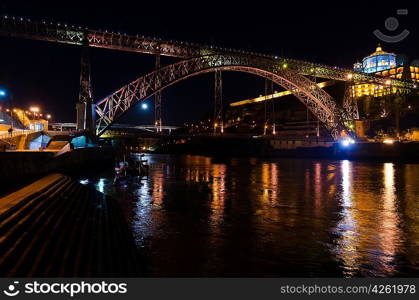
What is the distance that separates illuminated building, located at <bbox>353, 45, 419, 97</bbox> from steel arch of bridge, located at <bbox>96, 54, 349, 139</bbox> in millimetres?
59701

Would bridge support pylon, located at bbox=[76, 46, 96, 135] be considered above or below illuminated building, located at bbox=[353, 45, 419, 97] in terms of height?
below

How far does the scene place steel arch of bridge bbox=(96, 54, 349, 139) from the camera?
39.2 meters

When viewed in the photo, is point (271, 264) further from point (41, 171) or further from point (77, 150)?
point (77, 150)

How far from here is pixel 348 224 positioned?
12.3 metres

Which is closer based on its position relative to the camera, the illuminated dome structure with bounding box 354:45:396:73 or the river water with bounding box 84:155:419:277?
the river water with bounding box 84:155:419:277

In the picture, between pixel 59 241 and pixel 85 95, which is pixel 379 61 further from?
pixel 59 241

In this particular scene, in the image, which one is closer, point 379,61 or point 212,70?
point 212,70

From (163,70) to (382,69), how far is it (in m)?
115

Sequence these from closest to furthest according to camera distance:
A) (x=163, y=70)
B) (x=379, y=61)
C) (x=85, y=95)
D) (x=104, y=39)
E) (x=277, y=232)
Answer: (x=277, y=232), (x=85, y=95), (x=104, y=39), (x=163, y=70), (x=379, y=61)

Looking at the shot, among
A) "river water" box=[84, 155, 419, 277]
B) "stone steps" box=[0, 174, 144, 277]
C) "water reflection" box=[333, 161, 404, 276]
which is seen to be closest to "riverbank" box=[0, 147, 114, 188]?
"river water" box=[84, 155, 419, 277]

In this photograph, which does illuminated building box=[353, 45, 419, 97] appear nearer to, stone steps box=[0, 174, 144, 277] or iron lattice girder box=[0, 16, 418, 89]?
iron lattice girder box=[0, 16, 418, 89]

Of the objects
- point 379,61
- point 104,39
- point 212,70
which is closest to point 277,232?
point 104,39

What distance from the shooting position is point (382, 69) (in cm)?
13100

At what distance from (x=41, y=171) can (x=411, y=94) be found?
98.8 metres
